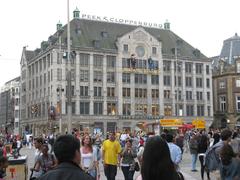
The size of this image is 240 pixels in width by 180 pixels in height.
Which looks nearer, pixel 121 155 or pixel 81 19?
pixel 121 155

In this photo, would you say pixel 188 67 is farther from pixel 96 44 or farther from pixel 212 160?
pixel 212 160

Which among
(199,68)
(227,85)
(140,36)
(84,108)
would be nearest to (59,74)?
(84,108)

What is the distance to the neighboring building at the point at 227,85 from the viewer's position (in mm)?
86312

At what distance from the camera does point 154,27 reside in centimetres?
9269

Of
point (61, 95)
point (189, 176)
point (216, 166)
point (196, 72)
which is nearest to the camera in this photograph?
point (216, 166)

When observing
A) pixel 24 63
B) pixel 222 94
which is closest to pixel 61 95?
pixel 24 63

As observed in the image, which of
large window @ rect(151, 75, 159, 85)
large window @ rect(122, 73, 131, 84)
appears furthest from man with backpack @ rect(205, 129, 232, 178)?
large window @ rect(151, 75, 159, 85)

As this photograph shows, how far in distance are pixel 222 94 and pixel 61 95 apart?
32872mm

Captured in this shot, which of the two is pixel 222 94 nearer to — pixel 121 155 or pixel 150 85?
pixel 150 85

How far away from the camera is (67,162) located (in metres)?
4.11

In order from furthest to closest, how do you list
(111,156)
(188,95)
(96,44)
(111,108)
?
(188,95), (96,44), (111,108), (111,156)

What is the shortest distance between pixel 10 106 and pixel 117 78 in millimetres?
63122

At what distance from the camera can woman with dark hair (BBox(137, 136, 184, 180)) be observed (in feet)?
14.3

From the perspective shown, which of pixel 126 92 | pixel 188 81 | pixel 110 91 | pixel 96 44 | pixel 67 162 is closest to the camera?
pixel 67 162
